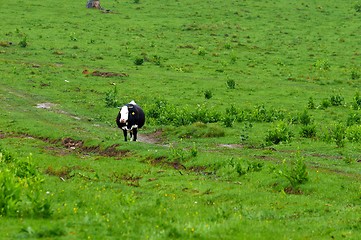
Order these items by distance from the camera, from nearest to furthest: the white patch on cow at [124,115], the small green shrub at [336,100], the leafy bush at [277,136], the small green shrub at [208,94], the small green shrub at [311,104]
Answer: the leafy bush at [277,136] < the white patch on cow at [124,115] < the small green shrub at [311,104] < the small green shrub at [336,100] < the small green shrub at [208,94]

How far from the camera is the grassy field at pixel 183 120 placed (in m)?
17.0

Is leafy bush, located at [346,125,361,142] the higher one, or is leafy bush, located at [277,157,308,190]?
leafy bush, located at [277,157,308,190]

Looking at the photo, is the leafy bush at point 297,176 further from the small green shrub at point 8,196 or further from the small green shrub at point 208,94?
the small green shrub at point 208,94

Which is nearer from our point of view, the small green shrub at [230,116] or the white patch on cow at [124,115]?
the white patch on cow at [124,115]

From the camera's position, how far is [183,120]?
4122cm

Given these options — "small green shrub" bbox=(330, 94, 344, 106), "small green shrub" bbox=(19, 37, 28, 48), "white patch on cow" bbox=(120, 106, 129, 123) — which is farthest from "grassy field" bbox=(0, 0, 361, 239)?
→ "white patch on cow" bbox=(120, 106, 129, 123)

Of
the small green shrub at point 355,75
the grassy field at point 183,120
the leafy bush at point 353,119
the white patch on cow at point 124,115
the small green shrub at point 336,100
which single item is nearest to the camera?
the grassy field at point 183,120

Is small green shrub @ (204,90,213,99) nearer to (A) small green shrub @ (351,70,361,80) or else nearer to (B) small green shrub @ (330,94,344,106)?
(B) small green shrub @ (330,94,344,106)

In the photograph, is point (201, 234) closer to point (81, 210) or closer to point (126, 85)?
point (81, 210)

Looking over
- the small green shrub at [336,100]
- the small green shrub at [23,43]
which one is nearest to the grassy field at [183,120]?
the small green shrub at [23,43]

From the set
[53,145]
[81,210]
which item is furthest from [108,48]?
[81,210]

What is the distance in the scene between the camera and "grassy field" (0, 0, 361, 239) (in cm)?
1697

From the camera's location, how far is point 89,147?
33344 mm

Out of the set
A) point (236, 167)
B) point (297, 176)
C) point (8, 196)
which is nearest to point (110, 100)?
point (236, 167)
